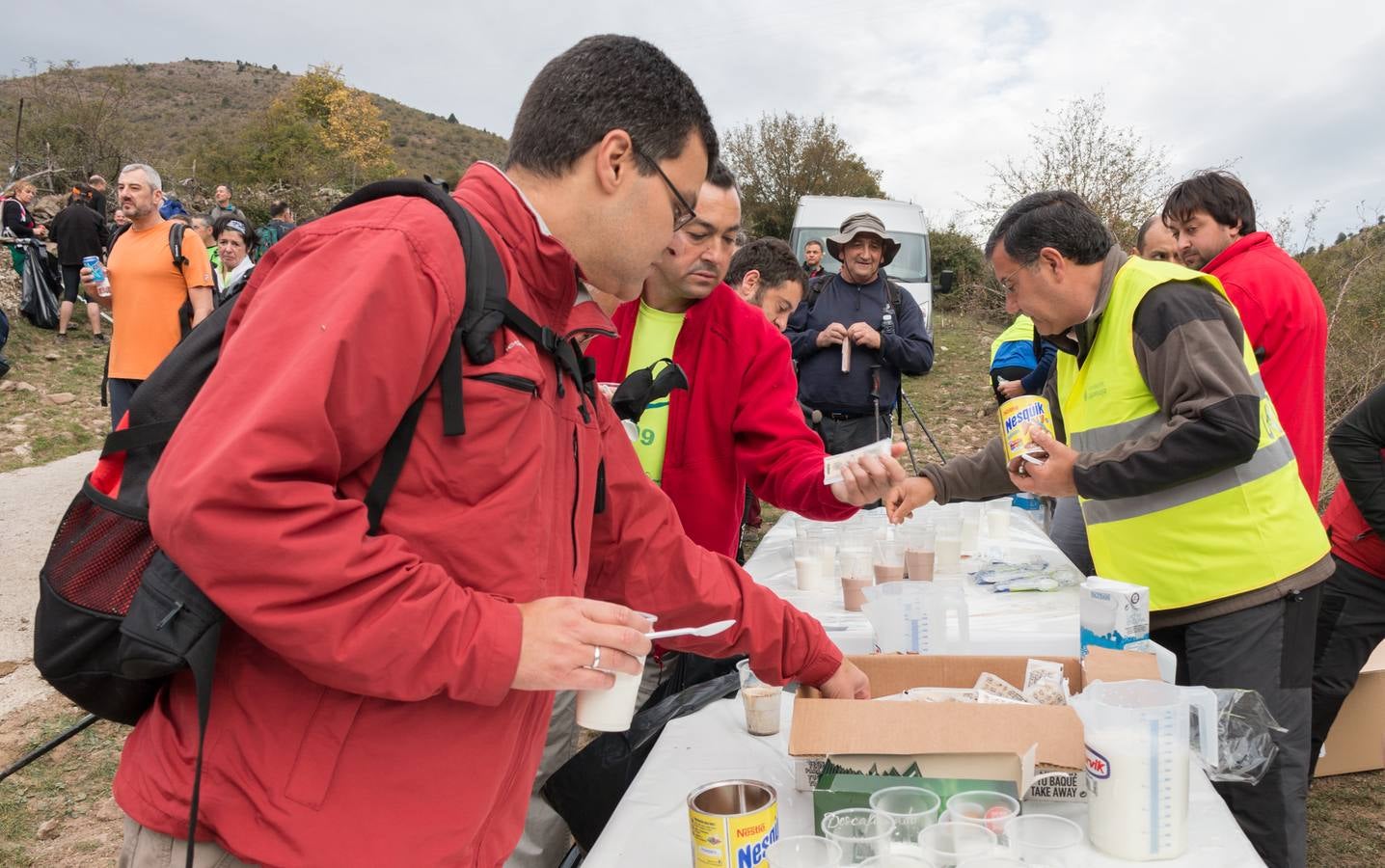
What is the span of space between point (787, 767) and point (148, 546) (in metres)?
1.27

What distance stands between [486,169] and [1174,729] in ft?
4.34

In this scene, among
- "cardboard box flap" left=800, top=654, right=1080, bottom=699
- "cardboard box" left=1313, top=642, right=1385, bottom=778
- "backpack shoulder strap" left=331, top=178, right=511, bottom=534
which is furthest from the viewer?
"cardboard box" left=1313, top=642, right=1385, bottom=778

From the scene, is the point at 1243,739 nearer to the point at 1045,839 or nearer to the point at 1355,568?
the point at 1045,839

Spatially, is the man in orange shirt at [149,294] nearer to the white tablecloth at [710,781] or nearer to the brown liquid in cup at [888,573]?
the brown liquid in cup at [888,573]

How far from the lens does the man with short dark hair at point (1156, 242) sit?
14.3 ft

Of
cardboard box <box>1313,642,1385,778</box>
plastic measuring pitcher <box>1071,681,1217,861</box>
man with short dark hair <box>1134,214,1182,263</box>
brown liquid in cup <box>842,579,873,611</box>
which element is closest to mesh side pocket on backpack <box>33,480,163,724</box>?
plastic measuring pitcher <box>1071,681,1217,861</box>

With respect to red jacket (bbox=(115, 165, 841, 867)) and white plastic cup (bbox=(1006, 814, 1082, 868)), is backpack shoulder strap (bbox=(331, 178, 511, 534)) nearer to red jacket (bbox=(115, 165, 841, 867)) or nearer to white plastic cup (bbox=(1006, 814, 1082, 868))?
red jacket (bbox=(115, 165, 841, 867))

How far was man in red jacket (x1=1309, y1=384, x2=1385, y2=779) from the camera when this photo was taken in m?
3.07

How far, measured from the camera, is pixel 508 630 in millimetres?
1062

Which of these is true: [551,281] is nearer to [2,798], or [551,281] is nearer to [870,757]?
[870,757]

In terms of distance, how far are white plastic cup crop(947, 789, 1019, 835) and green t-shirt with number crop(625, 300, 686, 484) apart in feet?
4.71

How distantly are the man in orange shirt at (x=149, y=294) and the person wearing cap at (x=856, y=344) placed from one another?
3925mm

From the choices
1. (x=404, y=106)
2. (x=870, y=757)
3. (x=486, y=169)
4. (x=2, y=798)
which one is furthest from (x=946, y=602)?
(x=404, y=106)

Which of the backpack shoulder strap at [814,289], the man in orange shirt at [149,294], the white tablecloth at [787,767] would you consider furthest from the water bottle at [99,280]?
the white tablecloth at [787,767]
